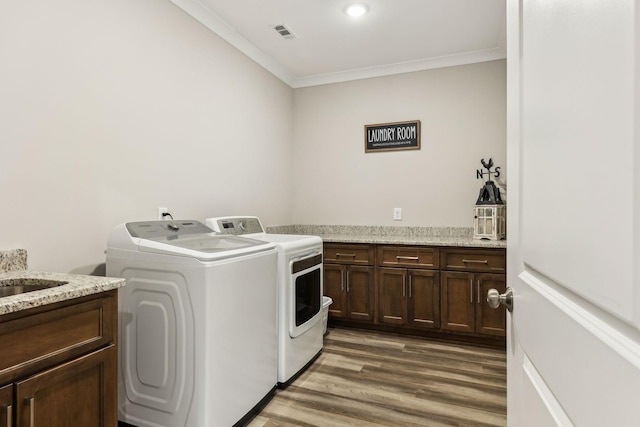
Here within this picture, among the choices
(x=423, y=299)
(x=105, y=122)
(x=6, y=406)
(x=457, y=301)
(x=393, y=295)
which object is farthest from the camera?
(x=393, y=295)

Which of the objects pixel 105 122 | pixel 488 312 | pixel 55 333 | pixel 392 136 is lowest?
pixel 488 312

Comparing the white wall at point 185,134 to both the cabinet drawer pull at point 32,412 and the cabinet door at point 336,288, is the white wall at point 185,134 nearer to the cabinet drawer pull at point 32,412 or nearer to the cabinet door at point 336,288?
the cabinet door at point 336,288

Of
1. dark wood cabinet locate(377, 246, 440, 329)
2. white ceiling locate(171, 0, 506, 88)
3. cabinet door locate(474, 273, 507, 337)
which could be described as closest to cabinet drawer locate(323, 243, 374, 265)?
dark wood cabinet locate(377, 246, 440, 329)

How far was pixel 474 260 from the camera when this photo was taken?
10.3 ft

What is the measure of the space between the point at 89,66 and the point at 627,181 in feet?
7.77

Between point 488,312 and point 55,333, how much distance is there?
2955 millimetres

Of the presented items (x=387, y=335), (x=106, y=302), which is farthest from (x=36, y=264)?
(x=387, y=335)

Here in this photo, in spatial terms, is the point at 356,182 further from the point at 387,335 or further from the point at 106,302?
A: the point at 106,302

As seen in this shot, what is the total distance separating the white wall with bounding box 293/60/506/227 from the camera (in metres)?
3.56

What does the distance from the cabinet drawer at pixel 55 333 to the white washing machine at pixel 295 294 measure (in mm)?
1130

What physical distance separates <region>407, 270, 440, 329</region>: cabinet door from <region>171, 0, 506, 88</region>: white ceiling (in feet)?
6.72

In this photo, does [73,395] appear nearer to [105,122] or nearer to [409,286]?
[105,122]

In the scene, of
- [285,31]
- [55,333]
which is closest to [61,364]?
[55,333]

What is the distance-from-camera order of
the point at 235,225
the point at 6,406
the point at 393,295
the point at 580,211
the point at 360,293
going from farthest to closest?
the point at 360,293, the point at 393,295, the point at 235,225, the point at 6,406, the point at 580,211
